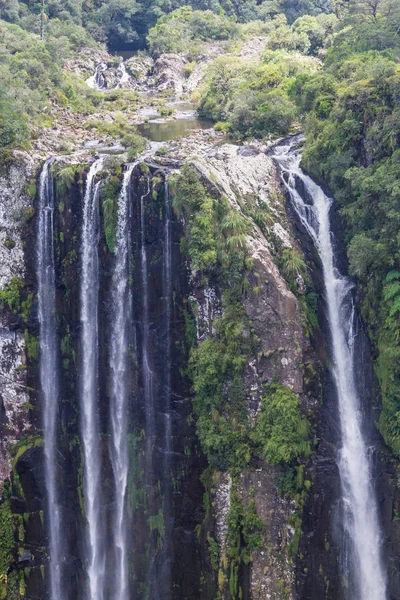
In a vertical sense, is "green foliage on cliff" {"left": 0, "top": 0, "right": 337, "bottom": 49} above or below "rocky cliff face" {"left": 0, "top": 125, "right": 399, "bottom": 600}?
above

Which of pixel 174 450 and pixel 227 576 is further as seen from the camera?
pixel 174 450

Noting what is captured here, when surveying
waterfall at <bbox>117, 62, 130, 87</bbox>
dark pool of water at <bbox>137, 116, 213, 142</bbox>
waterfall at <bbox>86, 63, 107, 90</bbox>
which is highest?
waterfall at <bbox>117, 62, 130, 87</bbox>

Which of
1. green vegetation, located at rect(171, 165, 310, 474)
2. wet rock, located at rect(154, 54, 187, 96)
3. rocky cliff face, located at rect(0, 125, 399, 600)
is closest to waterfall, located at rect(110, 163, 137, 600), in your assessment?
rocky cliff face, located at rect(0, 125, 399, 600)

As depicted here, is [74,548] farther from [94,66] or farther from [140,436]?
[94,66]

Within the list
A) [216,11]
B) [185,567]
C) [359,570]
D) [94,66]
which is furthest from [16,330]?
[216,11]

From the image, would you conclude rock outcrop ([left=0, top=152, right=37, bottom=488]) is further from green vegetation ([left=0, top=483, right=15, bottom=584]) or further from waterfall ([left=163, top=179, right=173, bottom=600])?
waterfall ([left=163, top=179, right=173, bottom=600])

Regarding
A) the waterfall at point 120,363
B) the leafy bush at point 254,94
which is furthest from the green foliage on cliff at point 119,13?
the waterfall at point 120,363

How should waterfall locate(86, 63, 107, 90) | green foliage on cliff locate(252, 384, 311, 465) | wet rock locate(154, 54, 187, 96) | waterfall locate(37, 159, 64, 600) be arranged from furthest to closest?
1. wet rock locate(154, 54, 187, 96)
2. waterfall locate(86, 63, 107, 90)
3. waterfall locate(37, 159, 64, 600)
4. green foliage on cliff locate(252, 384, 311, 465)
